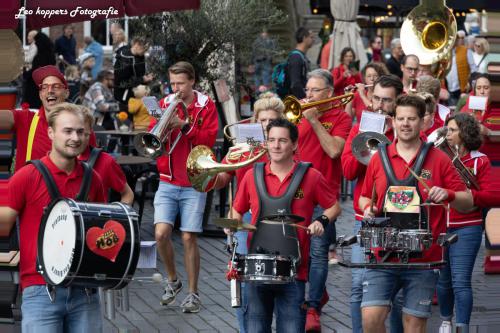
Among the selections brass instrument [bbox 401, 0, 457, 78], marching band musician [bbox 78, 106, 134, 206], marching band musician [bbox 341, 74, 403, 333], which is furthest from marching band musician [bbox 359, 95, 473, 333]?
brass instrument [bbox 401, 0, 457, 78]

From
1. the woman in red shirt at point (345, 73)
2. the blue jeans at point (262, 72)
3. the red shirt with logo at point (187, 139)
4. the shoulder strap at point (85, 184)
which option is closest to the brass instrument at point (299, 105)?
the red shirt with logo at point (187, 139)

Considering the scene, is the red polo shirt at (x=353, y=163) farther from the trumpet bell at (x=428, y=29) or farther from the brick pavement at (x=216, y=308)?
the trumpet bell at (x=428, y=29)

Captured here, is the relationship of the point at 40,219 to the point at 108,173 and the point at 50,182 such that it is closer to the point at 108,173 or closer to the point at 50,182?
the point at 50,182

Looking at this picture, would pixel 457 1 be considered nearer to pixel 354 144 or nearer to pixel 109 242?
pixel 354 144

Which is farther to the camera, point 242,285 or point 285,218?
point 242,285

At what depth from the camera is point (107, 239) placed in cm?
641

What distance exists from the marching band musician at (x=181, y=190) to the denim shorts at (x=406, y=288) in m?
2.64

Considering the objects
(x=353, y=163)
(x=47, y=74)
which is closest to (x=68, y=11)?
(x=47, y=74)

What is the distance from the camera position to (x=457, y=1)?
56.7 feet

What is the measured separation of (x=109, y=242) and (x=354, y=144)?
89.1 inches

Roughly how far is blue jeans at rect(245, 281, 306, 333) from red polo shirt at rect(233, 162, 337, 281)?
0.10 m

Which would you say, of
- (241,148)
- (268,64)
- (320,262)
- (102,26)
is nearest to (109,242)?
(241,148)

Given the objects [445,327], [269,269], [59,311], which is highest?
[269,269]

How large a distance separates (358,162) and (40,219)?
2506 millimetres
